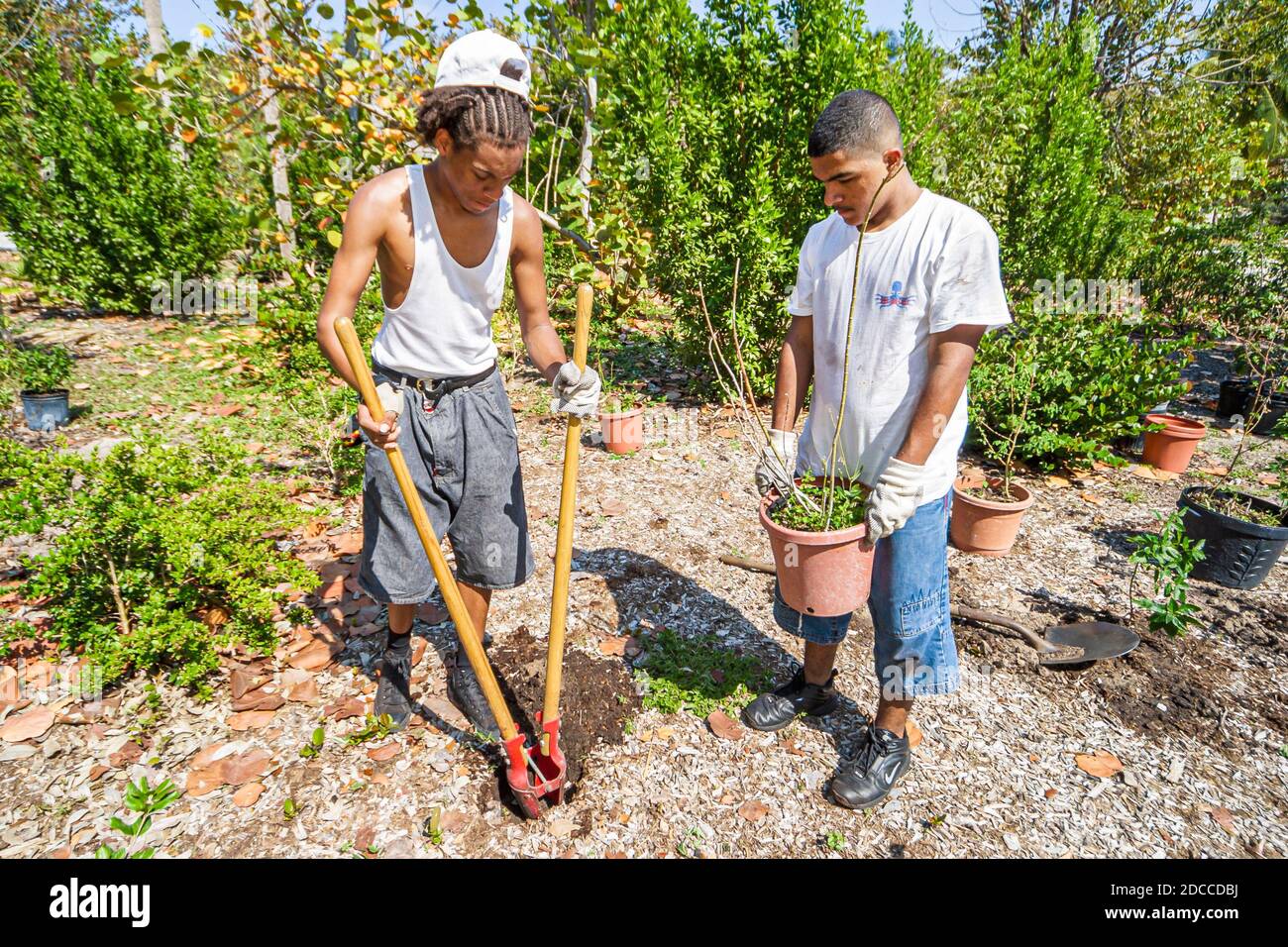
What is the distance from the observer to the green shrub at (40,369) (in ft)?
17.9

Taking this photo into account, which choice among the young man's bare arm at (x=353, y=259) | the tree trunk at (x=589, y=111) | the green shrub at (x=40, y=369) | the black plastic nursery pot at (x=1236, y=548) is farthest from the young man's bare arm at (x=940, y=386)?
the green shrub at (x=40, y=369)

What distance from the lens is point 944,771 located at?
104 inches

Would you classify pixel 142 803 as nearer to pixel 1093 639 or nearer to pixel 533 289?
pixel 533 289

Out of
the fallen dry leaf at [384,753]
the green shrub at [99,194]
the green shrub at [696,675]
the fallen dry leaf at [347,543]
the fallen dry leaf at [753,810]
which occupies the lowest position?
the fallen dry leaf at [753,810]

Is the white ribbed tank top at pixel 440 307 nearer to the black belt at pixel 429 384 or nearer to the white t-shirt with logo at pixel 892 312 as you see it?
the black belt at pixel 429 384

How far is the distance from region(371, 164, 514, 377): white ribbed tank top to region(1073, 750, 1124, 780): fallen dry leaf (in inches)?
113

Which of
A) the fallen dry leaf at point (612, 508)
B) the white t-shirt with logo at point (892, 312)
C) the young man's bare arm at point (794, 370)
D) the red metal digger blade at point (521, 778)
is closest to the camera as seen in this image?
the white t-shirt with logo at point (892, 312)

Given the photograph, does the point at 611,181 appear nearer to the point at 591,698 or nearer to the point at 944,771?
the point at 591,698

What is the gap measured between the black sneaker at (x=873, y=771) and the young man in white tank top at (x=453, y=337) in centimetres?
139

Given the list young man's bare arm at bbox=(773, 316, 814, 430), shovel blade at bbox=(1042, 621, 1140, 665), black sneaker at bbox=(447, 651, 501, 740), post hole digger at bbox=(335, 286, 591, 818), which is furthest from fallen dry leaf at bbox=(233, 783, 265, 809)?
shovel blade at bbox=(1042, 621, 1140, 665)

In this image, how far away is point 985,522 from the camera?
406 cm

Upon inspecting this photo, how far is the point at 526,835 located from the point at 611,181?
558cm

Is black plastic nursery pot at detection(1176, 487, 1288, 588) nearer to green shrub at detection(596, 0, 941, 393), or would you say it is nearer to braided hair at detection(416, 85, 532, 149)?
green shrub at detection(596, 0, 941, 393)

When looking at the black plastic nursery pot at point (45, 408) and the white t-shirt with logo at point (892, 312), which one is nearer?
the white t-shirt with logo at point (892, 312)
